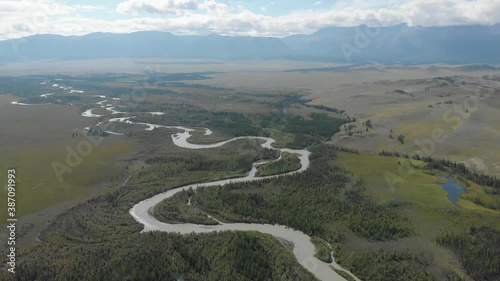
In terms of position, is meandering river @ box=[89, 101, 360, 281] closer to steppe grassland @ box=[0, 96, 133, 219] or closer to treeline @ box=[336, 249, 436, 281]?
treeline @ box=[336, 249, 436, 281]

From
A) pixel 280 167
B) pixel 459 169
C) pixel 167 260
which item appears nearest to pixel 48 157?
pixel 280 167

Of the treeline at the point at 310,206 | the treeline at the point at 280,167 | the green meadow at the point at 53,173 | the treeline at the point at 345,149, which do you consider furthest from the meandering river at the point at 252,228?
the treeline at the point at 345,149

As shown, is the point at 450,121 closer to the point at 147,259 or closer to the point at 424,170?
the point at 424,170

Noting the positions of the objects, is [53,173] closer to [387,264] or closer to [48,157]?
[48,157]

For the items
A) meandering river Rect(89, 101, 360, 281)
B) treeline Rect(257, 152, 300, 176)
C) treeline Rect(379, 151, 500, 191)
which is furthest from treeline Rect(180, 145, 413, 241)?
treeline Rect(379, 151, 500, 191)

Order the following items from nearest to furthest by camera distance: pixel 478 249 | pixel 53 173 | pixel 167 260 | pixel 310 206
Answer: pixel 167 260 < pixel 478 249 < pixel 310 206 < pixel 53 173

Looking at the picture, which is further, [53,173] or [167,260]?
[53,173]
